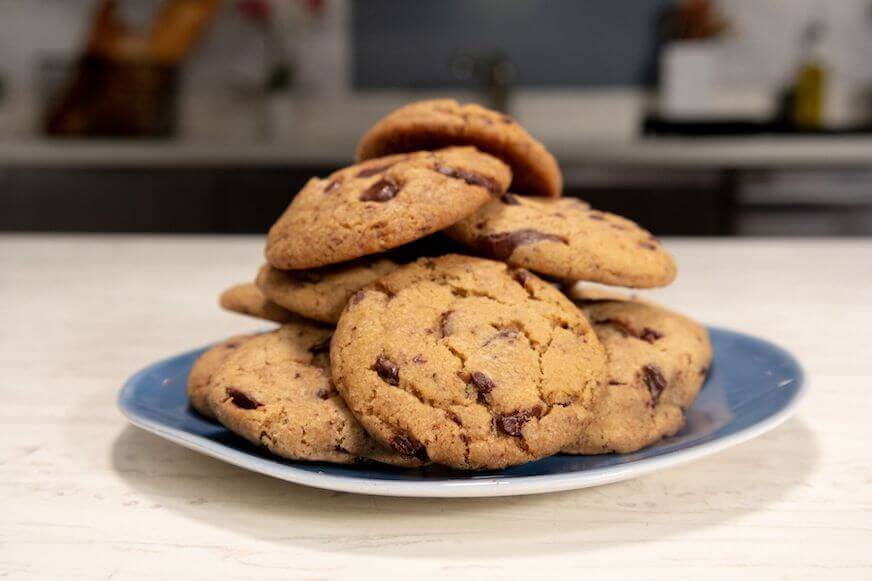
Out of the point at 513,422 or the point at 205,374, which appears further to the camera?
the point at 205,374

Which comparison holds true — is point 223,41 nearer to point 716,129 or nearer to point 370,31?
point 370,31

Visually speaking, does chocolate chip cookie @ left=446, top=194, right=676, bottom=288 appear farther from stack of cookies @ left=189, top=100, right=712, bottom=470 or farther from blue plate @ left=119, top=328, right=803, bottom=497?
blue plate @ left=119, top=328, right=803, bottom=497

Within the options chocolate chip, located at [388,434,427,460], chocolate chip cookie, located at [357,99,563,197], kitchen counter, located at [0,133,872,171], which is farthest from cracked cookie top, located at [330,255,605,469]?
kitchen counter, located at [0,133,872,171]

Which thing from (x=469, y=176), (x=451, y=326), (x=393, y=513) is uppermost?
(x=469, y=176)

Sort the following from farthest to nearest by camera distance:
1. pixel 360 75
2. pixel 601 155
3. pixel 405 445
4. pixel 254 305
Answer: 1. pixel 360 75
2. pixel 601 155
3. pixel 254 305
4. pixel 405 445

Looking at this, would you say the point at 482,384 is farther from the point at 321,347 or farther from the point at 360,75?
the point at 360,75

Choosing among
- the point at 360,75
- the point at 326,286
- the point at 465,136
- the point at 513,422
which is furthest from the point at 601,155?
the point at 513,422
